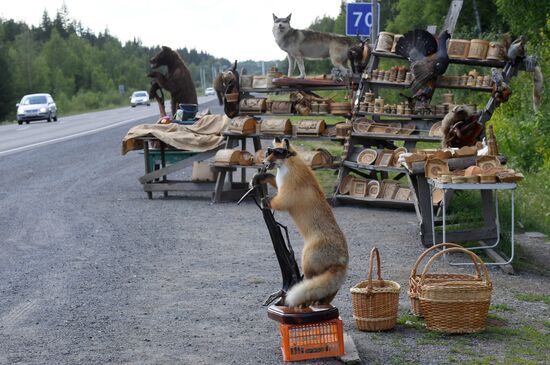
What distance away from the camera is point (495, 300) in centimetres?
880

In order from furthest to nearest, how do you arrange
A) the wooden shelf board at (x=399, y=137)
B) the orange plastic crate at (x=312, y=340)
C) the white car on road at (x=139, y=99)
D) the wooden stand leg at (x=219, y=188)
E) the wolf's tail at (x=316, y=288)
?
the white car on road at (x=139, y=99)
the wooden stand leg at (x=219, y=188)
the wooden shelf board at (x=399, y=137)
the wolf's tail at (x=316, y=288)
the orange plastic crate at (x=312, y=340)

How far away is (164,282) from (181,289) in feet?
1.29

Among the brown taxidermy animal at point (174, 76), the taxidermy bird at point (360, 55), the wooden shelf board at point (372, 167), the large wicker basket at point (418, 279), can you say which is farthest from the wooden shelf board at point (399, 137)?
the large wicker basket at point (418, 279)

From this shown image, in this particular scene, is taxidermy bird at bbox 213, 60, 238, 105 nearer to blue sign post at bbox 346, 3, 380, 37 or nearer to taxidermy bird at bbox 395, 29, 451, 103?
taxidermy bird at bbox 395, 29, 451, 103

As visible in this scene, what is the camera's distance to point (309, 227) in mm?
7332

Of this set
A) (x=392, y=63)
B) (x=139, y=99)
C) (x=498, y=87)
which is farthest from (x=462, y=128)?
(x=139, y=99)

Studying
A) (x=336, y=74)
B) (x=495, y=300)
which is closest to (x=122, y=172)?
(x=336, y=74)

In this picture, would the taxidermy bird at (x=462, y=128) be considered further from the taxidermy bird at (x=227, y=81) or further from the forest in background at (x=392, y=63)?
the taxidermy bird at (x=227, y=81)

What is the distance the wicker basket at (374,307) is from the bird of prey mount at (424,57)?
6.91 meters

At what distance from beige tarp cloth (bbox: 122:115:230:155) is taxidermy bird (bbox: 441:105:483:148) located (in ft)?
18.0

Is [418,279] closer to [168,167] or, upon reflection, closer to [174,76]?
[168,167]

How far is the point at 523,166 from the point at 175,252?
883cm

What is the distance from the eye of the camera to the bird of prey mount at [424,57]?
13953mm

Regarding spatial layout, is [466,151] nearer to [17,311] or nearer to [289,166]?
[289,166]
